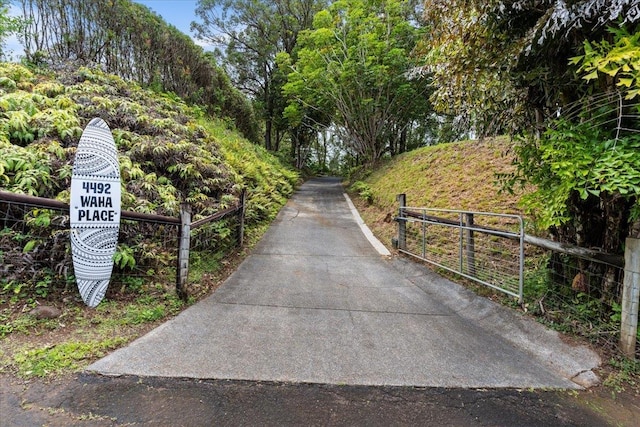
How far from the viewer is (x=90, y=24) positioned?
8352mm

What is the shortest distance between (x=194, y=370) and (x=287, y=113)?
14.6m

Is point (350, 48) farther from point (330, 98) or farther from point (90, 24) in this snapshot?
point (90, 24)

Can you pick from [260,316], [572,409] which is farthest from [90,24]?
[572,409]

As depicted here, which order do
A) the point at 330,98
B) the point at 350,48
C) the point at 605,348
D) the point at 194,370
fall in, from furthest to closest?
the point at 330,98 → the point at 350,48 → the point at 605,348 → the point at 194,370

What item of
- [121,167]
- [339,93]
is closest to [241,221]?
[121,167]

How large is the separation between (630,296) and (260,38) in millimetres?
20271

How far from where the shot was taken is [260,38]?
1916 centimetres

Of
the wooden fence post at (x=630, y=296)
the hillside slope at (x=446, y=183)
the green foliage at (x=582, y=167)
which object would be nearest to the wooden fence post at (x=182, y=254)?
the green foliage at (x=582, y=167)

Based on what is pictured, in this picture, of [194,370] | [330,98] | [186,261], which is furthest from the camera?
[330,98]

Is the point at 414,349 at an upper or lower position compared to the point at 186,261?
lower

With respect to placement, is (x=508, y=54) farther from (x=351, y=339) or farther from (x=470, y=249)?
(x=351, y=339)

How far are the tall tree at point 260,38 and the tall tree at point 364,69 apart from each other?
5173 millimetres

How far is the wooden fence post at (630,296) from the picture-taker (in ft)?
8.90

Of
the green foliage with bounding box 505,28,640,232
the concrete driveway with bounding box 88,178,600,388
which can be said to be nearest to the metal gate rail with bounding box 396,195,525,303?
the concrete driveway with bounding box 88,178,600,388
